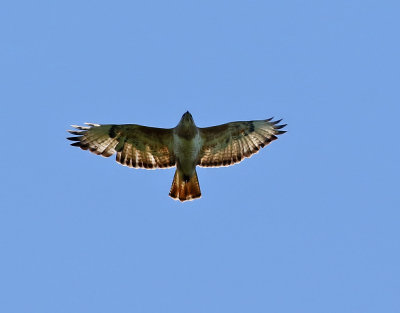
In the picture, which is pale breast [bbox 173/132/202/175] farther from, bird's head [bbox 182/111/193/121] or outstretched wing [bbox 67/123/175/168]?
bird's head [bbox 182/111/193/121]

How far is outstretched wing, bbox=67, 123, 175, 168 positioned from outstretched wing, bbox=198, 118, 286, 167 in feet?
2.90

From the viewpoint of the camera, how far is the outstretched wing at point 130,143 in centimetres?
1942

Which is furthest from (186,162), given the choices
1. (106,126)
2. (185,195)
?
(106,126)

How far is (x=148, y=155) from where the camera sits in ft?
64.8

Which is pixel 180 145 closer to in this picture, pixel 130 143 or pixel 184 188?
pixel 184 188

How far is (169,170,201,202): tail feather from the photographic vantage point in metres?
19.5

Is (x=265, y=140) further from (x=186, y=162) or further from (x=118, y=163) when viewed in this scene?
(x=118, y=163)

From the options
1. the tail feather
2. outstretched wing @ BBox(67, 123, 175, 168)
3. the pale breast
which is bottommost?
the tail feather

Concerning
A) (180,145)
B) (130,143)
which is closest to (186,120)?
(180,145)

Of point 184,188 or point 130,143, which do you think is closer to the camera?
point 184,188

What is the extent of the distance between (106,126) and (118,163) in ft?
2.92

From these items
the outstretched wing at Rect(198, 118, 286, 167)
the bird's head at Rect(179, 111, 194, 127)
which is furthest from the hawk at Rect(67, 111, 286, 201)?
the bird's head at Rect(179, 111, 194, 127)

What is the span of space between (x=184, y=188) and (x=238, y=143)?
1.66m

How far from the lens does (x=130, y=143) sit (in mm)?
19625
